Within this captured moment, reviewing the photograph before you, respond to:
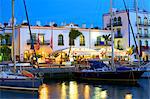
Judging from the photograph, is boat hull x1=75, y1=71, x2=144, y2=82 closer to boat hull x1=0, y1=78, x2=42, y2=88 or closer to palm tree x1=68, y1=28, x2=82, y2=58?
boat hull x1=0, y1=78, x2=42, y2=88

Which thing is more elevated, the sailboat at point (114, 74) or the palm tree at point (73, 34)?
the palm tree at point (73, 34)

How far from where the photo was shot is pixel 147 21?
243ft

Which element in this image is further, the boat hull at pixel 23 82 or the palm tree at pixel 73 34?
the palm tree at pixel 73 34

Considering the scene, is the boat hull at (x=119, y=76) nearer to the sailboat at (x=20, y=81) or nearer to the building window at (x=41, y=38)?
the sailboat at (x=20, y=81)

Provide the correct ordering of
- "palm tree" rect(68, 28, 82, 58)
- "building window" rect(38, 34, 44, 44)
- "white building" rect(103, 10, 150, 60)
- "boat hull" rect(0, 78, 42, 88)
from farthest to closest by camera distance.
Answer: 1. "white building" rect(103, 10, 150, 60)
2. "palm tree" rect(68, 28, 82, 58)
3. "building window" rect(38, 34, 44, 44)
4. "boat hull" rect(0, 78, 42, 88)

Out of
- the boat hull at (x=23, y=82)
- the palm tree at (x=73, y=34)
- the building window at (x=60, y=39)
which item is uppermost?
the palm tree at (x=73, y=34)

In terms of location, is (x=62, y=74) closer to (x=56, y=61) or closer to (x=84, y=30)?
(x=56, y=61)

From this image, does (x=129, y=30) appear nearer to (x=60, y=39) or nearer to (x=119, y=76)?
(x=60, y=39)

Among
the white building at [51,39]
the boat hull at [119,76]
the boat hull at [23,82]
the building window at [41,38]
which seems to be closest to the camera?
the boat hull at [23,82]

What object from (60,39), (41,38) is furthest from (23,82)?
(60,39)

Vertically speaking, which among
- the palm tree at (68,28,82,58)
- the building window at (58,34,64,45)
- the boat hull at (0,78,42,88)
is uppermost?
the palm tree at (68,28,82,58)

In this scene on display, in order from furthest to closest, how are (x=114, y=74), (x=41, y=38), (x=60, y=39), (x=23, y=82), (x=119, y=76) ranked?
1. (x=60, y=39)
2. (x=41, y=38)
3. (x=114, y=74)
4. (x=119, y=76)
5. (x=23, y=82)

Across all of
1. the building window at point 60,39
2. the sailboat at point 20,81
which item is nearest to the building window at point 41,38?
the building window at point 60,39

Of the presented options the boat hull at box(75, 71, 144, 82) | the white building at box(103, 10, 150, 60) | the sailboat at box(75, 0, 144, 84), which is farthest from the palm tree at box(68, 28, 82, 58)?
the boat hull at box(75, 71, 144, 82)
